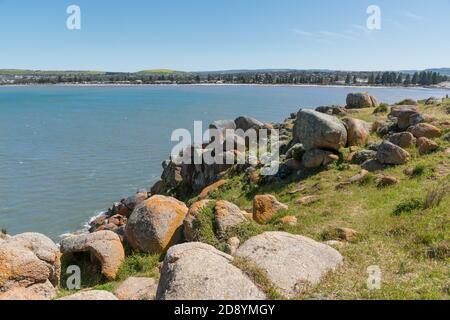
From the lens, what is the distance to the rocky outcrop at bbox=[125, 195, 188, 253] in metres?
16.2

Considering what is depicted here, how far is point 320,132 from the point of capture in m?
23.7

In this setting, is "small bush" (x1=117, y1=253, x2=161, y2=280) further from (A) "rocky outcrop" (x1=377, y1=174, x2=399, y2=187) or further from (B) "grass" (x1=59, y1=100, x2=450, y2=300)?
(A) "rocky outcrop" (x1=377, y1=174, x2=399, y2=187)

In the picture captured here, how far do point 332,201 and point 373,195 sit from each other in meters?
1.79

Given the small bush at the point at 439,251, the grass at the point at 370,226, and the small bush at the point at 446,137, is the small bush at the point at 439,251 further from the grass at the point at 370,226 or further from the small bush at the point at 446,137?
the small bush at the point at 446,137

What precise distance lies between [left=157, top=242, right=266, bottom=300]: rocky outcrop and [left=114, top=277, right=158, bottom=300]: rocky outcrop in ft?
6.56

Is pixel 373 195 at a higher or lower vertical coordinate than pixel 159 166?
higher

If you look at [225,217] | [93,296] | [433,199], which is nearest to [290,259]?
[93,296]

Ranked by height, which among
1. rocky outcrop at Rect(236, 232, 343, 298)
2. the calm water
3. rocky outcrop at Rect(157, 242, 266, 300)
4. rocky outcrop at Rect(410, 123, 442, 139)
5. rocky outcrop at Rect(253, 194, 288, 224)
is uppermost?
rocky outcrop at Rect(410, 123, 442, 139)

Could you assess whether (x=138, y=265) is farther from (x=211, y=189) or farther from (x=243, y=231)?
(x=211, y=189)

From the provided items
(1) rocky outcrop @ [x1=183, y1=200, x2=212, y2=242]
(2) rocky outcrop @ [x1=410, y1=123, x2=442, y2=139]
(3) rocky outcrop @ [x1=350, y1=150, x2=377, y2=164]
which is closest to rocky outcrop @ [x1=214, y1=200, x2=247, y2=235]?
(1) rocky outcrop @ [x1=183, y1=200, x2=212, y2=242]

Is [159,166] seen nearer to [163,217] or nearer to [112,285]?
[163,217]

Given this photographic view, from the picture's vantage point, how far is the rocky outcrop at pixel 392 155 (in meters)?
21.4

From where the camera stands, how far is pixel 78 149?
61.0 metres
